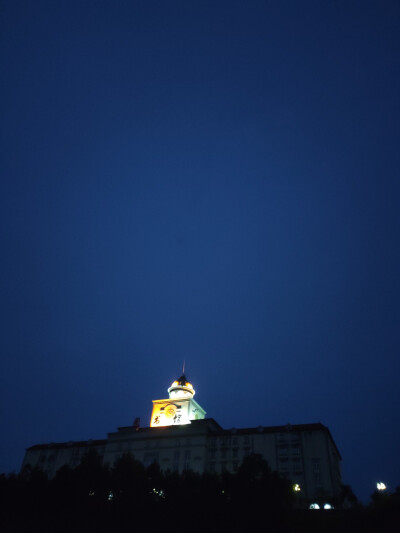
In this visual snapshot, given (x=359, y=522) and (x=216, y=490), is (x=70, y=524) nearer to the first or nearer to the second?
(x=216, y=490)

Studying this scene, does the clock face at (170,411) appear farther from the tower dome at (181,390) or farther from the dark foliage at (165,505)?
the dark foliage at (165,505)

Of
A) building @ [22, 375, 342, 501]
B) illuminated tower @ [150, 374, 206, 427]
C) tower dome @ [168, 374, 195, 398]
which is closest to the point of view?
building @ [22, 375, 342, 501]

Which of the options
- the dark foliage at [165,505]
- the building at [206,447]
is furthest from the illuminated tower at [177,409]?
the dark foliage at [165,505]

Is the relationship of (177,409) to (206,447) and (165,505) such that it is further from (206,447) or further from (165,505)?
(165,505)

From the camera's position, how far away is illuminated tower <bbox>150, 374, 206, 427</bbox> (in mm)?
70812

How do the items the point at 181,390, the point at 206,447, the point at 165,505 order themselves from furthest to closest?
the point at 181,390 < the point at 206,447 < the point at 165,505

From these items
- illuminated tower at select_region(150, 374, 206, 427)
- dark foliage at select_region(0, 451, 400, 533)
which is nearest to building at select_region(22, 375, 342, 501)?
illuminated tower at select_region(150, 374, 206, 427)

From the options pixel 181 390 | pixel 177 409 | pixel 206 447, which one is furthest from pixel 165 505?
pixel 181 390

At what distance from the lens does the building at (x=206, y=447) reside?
55938mm

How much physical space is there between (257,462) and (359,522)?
31.6 feet

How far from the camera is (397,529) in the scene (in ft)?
109

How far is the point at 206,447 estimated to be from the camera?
206 ft

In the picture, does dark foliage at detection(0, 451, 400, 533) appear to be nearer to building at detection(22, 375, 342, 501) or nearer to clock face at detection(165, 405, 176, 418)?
building at detection(22, 375, 342, 501)

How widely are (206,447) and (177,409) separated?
10741mm
